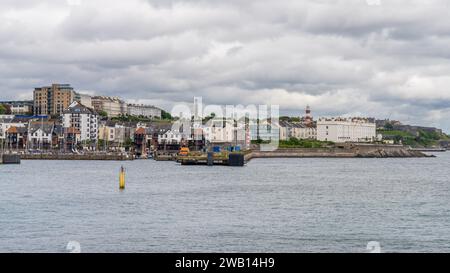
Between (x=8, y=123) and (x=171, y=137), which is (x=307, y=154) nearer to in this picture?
(x=171, y=137)

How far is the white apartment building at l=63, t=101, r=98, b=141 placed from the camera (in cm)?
12800

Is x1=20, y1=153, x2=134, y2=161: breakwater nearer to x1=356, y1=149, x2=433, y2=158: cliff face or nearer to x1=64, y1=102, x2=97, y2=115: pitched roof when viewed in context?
x1=64, y1=102, x2=97, y2=115: pitched roof

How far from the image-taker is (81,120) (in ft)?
421

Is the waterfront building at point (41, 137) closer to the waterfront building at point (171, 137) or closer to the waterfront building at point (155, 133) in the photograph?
the waterfront building at point (155, 133)

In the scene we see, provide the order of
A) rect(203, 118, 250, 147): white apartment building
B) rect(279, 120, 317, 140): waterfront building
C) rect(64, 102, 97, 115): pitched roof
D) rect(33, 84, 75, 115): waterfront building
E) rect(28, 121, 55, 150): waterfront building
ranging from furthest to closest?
rect(33, 84, 75, 115): waterfront building → rect(279, 120, 317, 140): waterfront building → rect(203, 118, 250, 147): white apartment building → rect(64, 102, 97, 115): pitched roof → rect(28, 121, 55, 150): waterfront building

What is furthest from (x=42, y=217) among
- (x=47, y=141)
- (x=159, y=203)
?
(x=47, y=141)

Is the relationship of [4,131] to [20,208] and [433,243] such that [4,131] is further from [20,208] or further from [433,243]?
[433,243]

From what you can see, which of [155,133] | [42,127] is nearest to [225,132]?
[155,133]

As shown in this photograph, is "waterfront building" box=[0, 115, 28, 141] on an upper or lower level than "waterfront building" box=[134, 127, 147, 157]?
upper

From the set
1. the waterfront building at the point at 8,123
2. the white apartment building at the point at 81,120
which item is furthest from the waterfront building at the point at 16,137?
the white apartment building at the point at 81,120

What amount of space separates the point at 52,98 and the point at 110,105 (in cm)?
2145

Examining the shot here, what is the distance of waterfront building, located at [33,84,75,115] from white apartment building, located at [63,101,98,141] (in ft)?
128

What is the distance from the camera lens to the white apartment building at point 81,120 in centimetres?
12800

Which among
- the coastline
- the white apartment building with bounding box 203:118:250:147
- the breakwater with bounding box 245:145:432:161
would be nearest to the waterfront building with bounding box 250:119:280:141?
the white apartment building with bounding box 203:118:250:147
